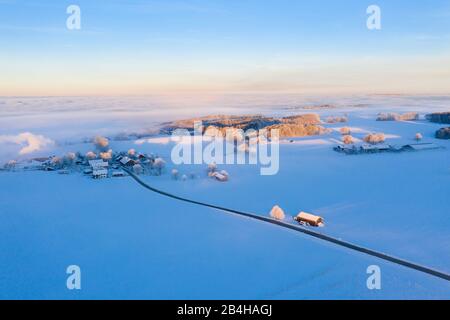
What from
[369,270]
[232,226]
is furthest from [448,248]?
[232,226]

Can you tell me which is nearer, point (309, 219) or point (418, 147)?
point (309, 219)

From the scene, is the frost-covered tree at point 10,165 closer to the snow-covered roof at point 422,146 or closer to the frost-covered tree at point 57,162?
the frost-covered tree at point 57,162

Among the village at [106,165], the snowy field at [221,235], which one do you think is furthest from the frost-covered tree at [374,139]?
the village at [106,165]

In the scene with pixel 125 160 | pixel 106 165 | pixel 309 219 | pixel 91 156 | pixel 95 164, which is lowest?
pixel 309 219

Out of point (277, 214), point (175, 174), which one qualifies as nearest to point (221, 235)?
point (277, 214)

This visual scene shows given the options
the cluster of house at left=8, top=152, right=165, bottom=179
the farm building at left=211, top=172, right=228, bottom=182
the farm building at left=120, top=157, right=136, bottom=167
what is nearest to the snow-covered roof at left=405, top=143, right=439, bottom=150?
the farm building at left=211, top=172, right=228, bottom=182

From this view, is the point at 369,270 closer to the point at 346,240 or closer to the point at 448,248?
the point at 346,240

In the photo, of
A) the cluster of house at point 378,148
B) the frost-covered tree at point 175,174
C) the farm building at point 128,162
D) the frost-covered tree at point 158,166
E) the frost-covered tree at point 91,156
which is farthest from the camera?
the cluster of house at point 378,148

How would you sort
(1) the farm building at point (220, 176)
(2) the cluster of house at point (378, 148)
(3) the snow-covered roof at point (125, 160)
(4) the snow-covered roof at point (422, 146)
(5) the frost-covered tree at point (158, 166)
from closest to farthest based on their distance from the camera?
(1) the farm building at point (220, 176), (5) the frost-covered tree at point (158, 166), (3) the snow-covered roof at point (125, 160), (2) the cluster of house at point (378, 148), (4) the snow-covered roof at point (422, 146)

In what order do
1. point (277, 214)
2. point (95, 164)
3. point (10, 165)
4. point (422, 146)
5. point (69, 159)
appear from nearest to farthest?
point (277, 214) → point (95, 164) → point (10, 165) → point (69, 159) → point (422, 146)

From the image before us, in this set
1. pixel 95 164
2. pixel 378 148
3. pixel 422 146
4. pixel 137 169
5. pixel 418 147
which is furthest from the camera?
pixel 422 146

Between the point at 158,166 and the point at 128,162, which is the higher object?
the point at 128,162

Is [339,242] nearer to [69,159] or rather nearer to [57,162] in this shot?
[69,159]
